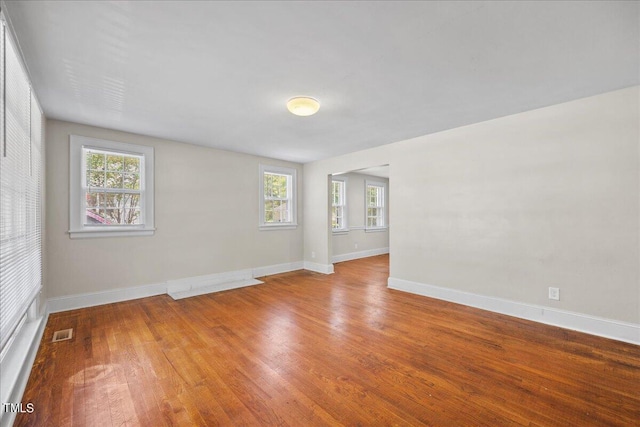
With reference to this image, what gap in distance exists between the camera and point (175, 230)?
4.49 meters

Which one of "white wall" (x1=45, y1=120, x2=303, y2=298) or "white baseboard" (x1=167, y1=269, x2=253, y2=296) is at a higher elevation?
"white wall" (x1=45, y1=120, x2=303, y2=298)

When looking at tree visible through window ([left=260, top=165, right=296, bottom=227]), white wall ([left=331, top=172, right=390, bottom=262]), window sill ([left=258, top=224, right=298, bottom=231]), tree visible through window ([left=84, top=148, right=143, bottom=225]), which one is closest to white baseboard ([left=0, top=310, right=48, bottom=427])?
tree visible through window ([left=84, top=148, right=143, bottom=225])

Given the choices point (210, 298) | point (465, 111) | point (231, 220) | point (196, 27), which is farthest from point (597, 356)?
point (231, 220)

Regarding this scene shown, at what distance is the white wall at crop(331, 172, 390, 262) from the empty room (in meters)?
2.37

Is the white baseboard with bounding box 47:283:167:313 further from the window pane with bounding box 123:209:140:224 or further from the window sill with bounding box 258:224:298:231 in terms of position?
the window sill with bounding box 258:224:298:231

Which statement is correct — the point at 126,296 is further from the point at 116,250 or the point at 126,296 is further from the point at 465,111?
the point at 465,111

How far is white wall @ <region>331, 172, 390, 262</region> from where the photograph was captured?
24.1 feet

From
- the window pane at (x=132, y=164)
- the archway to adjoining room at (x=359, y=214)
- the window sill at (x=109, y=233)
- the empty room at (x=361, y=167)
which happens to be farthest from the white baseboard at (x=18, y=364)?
the archway to adjoining room at (x=359, y=214)

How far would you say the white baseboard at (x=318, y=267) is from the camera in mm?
5840

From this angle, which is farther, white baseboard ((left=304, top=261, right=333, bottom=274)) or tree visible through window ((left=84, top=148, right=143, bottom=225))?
white baseboard ((left=304, top=261, right=333, bottom=274))

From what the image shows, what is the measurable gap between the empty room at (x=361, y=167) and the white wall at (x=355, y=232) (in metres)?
2.37

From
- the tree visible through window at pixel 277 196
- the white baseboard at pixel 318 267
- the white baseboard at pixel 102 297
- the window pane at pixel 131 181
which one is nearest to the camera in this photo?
the white baseboard at pixel 102 297

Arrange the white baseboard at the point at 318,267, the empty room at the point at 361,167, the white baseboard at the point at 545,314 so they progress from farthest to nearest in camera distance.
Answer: the white baseboard at the point at 318,267
the white baseboard at the point at 545,314
the empty room at the point at 361,167

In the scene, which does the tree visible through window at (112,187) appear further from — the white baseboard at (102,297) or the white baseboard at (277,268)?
the white baseboard at (277,268)
